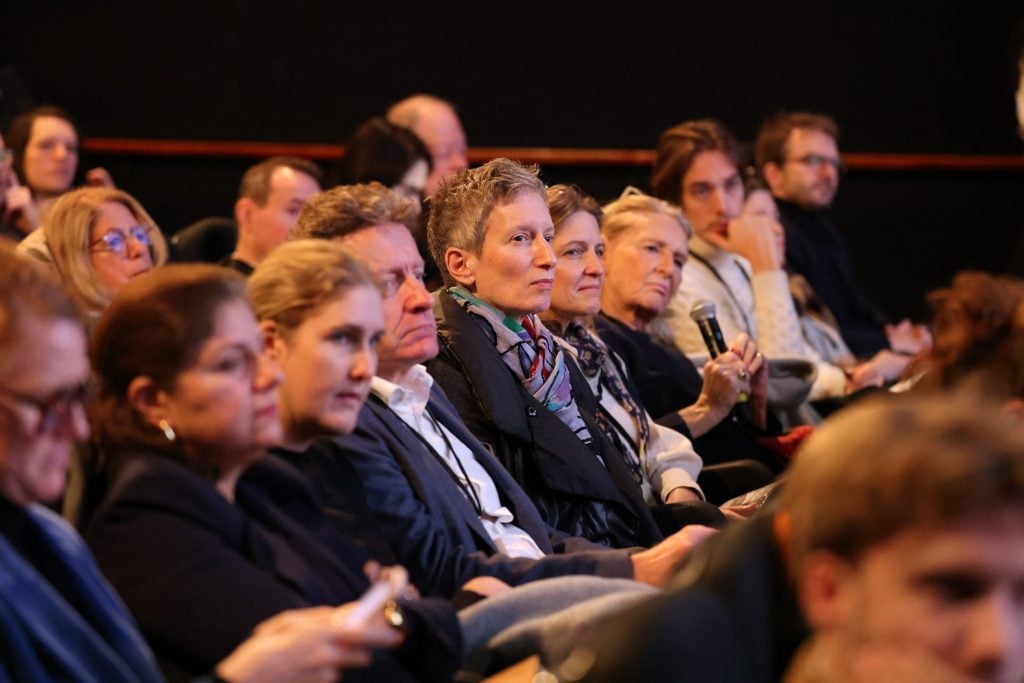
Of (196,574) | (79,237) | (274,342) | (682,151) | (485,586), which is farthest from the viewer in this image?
(682,151)

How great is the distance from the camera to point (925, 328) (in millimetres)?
5500

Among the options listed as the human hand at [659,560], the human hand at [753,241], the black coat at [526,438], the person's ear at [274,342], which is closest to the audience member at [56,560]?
the person's ear at [274,342]

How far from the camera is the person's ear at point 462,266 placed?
2.95 meters

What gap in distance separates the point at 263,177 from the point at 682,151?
4.19 ft

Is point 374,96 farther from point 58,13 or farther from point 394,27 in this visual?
point 58,13

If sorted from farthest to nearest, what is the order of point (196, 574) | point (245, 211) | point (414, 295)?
point (245, 211)
point (414, 295)
point (196, 574)

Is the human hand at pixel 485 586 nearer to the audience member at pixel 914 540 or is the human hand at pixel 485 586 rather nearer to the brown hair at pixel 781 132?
the audience member at pixel 914 540

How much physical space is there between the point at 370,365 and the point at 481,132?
183 inches

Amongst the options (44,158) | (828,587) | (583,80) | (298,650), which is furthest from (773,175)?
(828,587)

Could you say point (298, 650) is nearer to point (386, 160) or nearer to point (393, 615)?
point (393, 615)

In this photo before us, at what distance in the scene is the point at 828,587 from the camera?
111cm

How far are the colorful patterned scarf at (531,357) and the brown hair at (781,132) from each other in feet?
9.10

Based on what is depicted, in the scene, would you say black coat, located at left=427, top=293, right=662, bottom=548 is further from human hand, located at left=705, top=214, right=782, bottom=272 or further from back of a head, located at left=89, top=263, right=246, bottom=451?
human hand, located at left=705, top=214, right=782, bottom=272

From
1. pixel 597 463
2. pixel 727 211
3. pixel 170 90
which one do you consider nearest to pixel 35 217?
pixel 170 90
